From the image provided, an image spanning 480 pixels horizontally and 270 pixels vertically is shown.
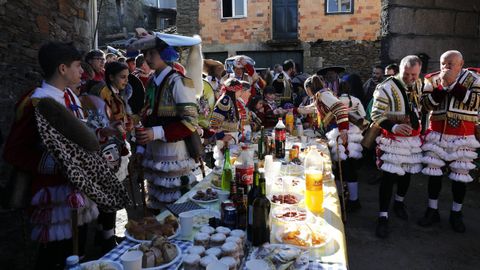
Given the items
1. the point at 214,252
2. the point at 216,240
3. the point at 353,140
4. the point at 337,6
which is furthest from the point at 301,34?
the point at 214,252

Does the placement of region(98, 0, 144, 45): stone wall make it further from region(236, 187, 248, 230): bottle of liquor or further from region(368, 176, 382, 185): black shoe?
region(236, 187, 248, 230): bottle of liquor

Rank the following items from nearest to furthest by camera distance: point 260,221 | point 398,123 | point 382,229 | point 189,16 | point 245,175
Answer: point 260,221, point 245,175, point 398,123, point 382,229, point 189,16

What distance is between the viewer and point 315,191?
2.69m

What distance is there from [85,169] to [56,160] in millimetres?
193

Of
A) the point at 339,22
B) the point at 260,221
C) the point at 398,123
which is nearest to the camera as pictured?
the point at 260,221

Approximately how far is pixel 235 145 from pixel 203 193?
2.10m

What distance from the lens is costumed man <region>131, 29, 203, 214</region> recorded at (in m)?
3.36

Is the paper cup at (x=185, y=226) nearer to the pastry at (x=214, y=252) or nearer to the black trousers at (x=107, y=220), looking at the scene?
the pastry at (x=214, y=252)

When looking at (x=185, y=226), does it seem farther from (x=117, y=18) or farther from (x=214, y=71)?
(x=117, y=18)

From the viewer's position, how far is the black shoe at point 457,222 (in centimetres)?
503

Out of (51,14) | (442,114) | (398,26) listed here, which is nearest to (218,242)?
(442,114)

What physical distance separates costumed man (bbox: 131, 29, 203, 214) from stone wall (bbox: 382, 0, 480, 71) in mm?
5768

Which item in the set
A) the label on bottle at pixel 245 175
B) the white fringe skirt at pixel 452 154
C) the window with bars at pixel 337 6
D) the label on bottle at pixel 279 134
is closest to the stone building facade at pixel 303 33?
the window with bars at pixel 337 6

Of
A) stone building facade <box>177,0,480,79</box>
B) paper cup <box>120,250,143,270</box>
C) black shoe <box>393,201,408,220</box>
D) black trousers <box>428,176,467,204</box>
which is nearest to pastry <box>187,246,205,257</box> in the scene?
paper cup <box>120,250,143,270</box>
